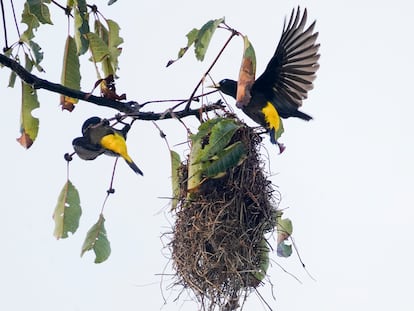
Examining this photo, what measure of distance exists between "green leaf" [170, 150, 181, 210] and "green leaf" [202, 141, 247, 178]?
252 millimetres

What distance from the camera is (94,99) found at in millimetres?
1941

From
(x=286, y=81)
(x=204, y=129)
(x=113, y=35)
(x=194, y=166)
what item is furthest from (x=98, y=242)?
(x=286, y=81)

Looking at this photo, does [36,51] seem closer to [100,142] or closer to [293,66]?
[100,142]

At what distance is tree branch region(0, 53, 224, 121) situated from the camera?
1851 mm

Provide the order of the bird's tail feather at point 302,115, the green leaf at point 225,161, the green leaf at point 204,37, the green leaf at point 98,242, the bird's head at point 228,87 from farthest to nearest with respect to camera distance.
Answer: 1. the bird's tail feather at point 302,115
2. the bird's head at point 228,87
3. the green leaf at point 98,242
4. the green leaf at point 225,161
5. the green leaf at point 204,37

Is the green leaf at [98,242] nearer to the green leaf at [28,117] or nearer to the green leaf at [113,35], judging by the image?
the green leaf at [28,117]

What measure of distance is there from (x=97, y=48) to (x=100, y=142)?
34cm

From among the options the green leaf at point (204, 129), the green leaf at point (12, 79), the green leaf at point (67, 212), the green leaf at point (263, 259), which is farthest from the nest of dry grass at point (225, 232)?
the green leaf at point (12, 79)

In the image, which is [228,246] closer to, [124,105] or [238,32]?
[124,105]

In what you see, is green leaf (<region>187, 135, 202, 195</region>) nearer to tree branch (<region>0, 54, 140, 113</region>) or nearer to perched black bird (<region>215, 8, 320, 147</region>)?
tree branch (<region>0, 54, 140, 113</region>)

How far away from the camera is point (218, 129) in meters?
1.96

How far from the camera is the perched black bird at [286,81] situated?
7.98 feet

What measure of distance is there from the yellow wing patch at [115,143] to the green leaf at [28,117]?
0.23 metres

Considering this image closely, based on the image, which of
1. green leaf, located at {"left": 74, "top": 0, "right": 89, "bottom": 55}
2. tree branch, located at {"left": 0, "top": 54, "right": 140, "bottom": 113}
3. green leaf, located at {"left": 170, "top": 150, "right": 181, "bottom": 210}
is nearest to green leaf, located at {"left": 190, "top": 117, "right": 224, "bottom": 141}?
tree branch, located at {"left": 0, "top": 54, "right": 140, "bottom": 113}
